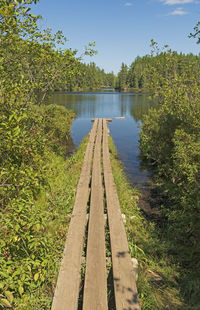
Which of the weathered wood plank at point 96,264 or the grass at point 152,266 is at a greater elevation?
the weathered wood plank at point 96,264

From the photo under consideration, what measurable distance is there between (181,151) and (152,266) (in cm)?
428

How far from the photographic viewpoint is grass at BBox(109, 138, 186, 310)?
4.07m

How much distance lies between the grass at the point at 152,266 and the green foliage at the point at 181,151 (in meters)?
0.25

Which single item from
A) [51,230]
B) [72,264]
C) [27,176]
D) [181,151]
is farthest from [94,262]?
[181,151]

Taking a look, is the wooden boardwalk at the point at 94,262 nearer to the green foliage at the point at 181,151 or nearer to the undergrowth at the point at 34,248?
the undergrowth at the point at 34,248

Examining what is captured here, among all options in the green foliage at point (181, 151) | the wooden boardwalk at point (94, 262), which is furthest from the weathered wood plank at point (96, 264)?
the green foliage at point (181, 151)

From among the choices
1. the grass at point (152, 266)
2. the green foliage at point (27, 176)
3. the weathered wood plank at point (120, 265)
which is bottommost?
the grass at point (152, 266)

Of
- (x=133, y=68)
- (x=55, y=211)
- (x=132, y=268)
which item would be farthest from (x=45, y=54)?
(x=133, y=68)

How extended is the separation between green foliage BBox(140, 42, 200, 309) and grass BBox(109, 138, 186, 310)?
254 millimetres

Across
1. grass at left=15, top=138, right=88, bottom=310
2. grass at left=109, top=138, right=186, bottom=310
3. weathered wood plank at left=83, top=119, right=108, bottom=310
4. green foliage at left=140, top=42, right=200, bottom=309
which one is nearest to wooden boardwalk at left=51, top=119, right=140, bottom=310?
weathered wood plank at left=83, top=119, right=108, bottom=310

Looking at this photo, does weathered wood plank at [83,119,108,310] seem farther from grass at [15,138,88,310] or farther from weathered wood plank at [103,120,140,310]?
grass at [15,138,88,310]

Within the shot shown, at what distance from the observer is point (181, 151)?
7.87 meters

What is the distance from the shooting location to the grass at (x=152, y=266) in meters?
4.07

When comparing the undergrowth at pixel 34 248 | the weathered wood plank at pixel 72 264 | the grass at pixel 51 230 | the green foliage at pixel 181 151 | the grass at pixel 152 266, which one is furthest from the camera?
the green foliage at pixel 181 151
